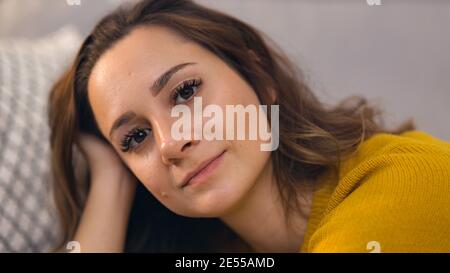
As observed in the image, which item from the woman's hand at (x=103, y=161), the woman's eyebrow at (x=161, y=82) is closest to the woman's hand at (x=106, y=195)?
the woman's hand at (x=103, y=161)

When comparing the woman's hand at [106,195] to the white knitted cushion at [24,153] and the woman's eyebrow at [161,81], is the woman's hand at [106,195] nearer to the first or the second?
the white knitted cushion at [24,153]

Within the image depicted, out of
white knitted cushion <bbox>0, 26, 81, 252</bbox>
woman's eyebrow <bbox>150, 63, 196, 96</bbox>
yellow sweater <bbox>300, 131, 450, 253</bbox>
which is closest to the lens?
yellow sweater <bbox>300, 131, 450, 253</bbox>

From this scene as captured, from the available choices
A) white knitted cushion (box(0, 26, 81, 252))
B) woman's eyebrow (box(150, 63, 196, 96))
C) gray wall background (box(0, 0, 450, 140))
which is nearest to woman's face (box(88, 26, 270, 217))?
woman's eyebrow (box(150, 63, 196, 96))

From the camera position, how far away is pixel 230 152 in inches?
30.7

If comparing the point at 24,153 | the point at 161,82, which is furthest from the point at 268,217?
the point at 24,153

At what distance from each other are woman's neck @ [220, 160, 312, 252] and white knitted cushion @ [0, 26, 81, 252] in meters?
0.35

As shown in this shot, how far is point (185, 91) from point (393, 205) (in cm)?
33

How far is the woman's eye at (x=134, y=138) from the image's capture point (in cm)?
82

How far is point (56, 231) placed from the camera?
3.24 ft

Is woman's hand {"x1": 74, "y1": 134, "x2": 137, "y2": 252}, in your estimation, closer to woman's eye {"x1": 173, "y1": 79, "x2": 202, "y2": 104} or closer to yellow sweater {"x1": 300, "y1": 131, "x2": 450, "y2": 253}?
woman's eye {"x1": 173, "y1": 79, "x2": 202, "y2": 104}

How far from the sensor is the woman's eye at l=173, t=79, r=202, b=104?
0.78 metres

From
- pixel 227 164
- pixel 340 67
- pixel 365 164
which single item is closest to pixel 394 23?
pixel 340 67

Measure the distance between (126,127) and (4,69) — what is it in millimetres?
356
